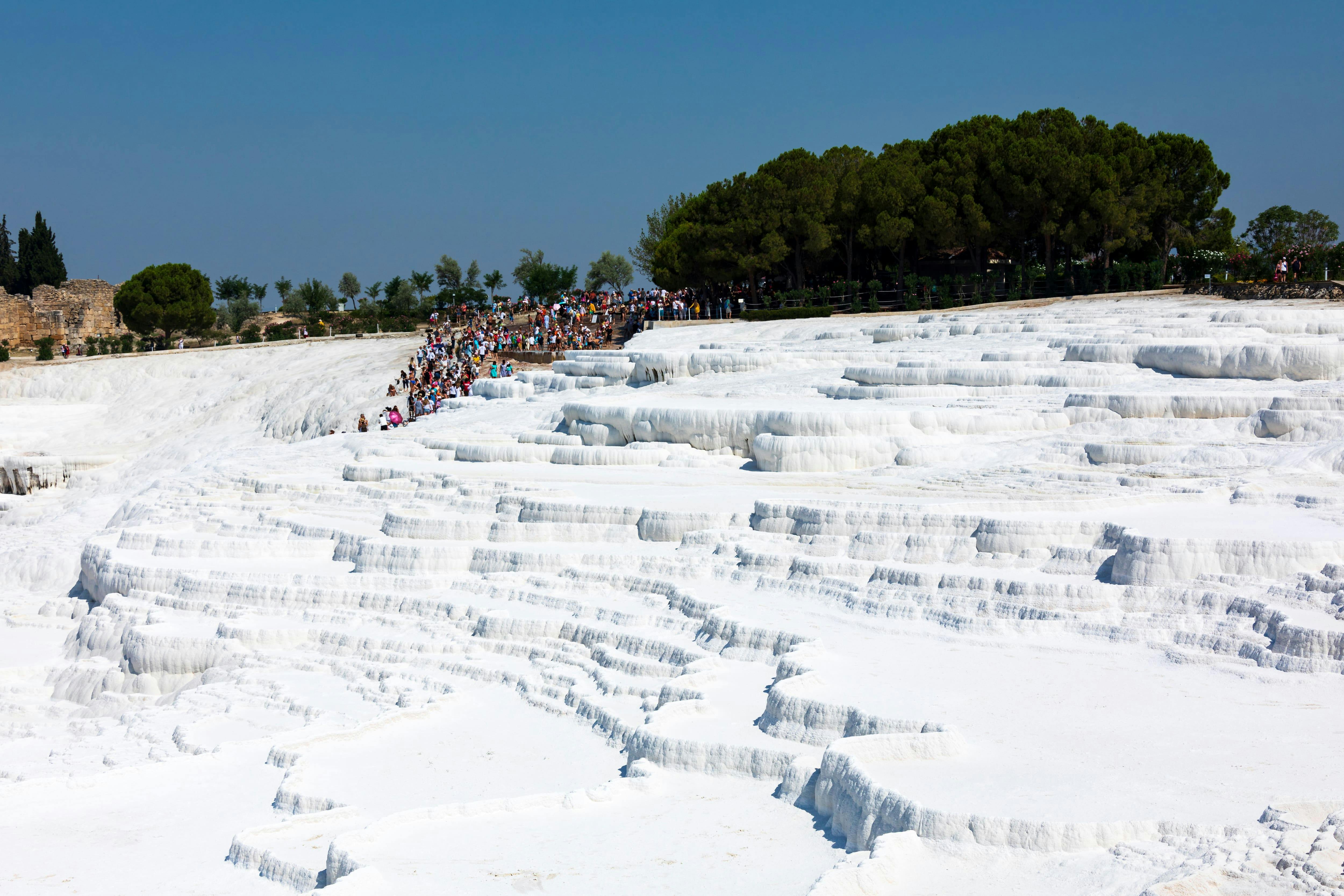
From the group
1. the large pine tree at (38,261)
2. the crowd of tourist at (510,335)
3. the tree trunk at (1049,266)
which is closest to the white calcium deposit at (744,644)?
the crowd of tourist at (510,335)

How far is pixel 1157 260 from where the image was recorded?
2483cm

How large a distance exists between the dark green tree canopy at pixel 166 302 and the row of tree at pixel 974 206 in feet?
A: 57.2

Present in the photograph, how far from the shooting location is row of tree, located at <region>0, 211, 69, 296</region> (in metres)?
46.2

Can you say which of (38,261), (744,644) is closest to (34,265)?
(38,261)

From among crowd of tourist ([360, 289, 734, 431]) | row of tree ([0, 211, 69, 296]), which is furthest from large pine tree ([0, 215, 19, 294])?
crowd of tourist ([360, 289, 734, 431])

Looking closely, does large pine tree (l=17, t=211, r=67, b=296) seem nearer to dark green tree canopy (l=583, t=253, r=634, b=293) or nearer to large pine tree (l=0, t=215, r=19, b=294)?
large pine tree (l=0, t=215, r=19, b=294)

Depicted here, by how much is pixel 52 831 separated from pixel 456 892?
321 centimetres

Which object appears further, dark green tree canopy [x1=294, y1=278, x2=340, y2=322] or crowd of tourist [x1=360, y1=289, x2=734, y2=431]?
dark green tree canopy [x1=294, y1=278, x2=340, y2=322]

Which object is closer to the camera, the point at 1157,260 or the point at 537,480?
the point at 537,480

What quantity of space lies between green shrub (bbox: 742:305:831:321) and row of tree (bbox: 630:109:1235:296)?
156cm

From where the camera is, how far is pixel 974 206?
26.6 m

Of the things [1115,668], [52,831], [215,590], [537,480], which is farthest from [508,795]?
[537,480]

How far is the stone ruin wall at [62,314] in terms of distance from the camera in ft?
130

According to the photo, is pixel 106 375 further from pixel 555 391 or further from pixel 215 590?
pixel 215 590
